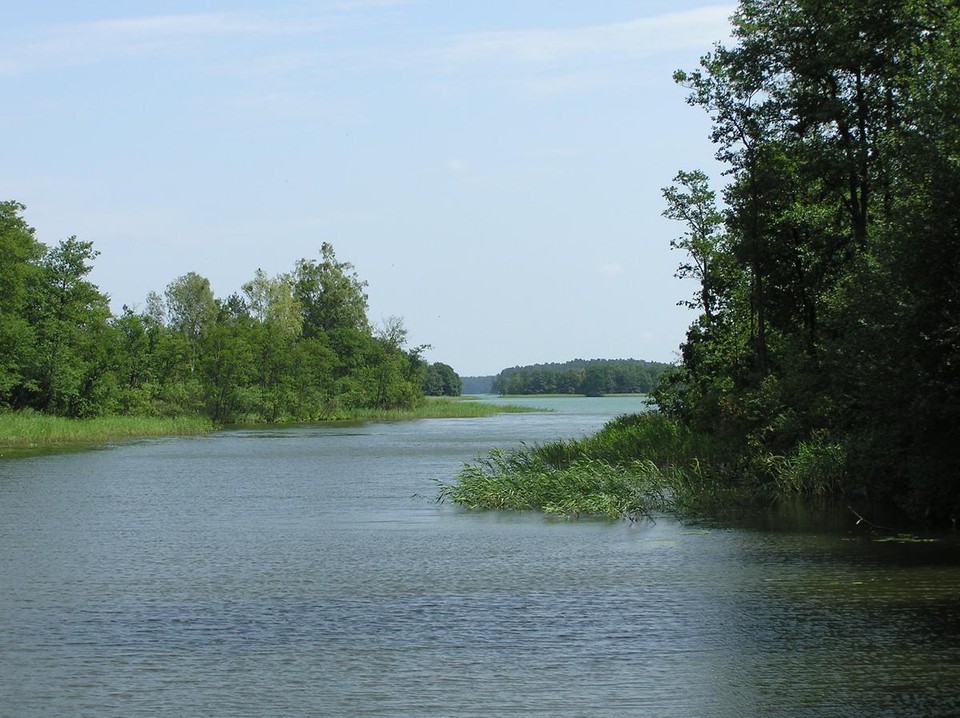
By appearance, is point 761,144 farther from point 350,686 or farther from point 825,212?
point 350,686

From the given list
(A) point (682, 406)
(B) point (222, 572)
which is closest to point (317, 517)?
(B) point (222, 572)

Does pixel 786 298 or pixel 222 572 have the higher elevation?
pixel 786 298

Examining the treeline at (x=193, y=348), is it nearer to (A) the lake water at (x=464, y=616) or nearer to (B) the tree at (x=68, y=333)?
(B) the tree at (x=68, y=333)

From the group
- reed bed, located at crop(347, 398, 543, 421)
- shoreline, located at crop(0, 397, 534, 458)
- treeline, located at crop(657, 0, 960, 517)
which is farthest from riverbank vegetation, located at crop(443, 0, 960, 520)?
reed bed, located at crop(347, 398, 543, 421)

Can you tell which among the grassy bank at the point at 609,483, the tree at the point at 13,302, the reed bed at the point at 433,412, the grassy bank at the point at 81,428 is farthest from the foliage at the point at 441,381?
the grassy bank at the point at 609,483

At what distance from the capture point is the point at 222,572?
19078mm

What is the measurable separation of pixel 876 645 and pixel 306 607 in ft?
25.4

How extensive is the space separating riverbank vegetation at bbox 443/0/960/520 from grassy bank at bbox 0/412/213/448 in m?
33.0

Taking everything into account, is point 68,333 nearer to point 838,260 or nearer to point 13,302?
point 13,302

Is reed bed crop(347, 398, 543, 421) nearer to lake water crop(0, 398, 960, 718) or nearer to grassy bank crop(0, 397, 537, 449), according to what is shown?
grassy bank crop(0, 397, 537, 449)

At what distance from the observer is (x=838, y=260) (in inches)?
1271

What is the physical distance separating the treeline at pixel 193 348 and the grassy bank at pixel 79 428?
2714 mm

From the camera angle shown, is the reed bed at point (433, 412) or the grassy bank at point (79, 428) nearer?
the grassy bank at point (79, 428)

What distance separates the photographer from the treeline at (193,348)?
65.8m
